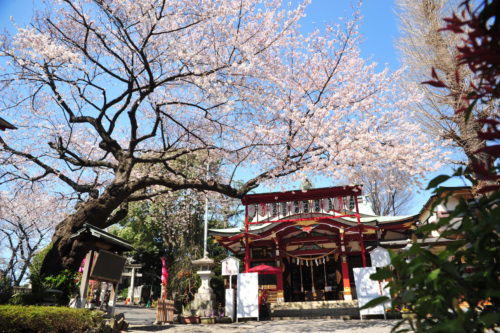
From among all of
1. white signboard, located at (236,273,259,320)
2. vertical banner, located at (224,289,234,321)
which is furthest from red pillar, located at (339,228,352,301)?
vertical banner, located at (224,289,234,321)

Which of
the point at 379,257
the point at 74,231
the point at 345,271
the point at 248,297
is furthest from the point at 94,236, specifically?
the point at 345,271

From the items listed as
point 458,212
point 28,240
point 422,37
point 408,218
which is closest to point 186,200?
point 28,240

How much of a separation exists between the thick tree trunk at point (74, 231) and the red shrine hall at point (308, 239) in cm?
840

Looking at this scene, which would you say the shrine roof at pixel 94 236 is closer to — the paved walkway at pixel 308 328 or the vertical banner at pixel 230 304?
the paved walkway at pixel 308 328

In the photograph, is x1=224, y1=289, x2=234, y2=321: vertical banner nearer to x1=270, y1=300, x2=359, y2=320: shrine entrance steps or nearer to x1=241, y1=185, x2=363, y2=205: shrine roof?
x1=270, y1=300, x2=359, y2=320: shrine entrance steps

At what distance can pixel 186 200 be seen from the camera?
21.9 metres

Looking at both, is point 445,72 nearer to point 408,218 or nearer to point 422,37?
point 422,37

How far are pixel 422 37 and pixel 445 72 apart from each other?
1699 millimetres

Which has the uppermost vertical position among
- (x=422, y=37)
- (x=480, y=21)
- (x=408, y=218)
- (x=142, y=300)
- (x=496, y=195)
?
(x=422, y=37)

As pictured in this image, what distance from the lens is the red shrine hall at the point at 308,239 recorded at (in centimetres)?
1584

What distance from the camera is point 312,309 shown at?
526 inches

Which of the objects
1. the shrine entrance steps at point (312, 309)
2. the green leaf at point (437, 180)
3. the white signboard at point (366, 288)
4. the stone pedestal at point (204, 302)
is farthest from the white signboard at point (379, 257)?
the green leaf at point (437, 180)

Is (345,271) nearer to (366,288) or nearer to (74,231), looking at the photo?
(366,288)

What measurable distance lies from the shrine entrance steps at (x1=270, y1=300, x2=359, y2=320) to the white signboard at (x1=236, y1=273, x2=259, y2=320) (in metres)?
2.22
